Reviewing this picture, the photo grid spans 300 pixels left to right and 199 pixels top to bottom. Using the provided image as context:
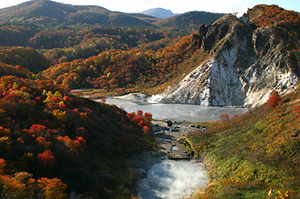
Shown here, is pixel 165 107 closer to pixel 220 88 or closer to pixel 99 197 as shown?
pixel 220 88

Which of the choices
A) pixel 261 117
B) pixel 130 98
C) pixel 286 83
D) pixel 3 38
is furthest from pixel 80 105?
pixel 3 38

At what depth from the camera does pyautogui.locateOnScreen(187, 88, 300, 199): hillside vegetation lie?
953 inches

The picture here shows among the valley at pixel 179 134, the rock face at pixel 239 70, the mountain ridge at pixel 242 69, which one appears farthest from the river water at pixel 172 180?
the mountain ridge at pixel 242 69

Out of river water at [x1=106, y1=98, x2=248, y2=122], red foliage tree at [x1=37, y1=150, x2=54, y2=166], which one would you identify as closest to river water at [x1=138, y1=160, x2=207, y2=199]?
red foliage tree at [x1=37, y1=150, x2=54, y2=166]

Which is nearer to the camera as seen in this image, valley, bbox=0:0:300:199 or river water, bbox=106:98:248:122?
valley, bbox=0:0:300:199

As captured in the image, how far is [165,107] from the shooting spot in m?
82.1

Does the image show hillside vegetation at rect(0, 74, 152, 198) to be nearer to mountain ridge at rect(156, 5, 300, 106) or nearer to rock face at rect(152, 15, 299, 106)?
rock face at rect(152, 15, 299, 106)

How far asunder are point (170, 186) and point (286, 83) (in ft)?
210

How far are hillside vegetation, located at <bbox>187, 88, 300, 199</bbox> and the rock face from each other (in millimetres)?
39140

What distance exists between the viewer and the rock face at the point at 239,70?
76.6 meters

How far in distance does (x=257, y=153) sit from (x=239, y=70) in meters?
64.4

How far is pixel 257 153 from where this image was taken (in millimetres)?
29703

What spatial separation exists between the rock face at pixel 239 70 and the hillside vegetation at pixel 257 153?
39140mm

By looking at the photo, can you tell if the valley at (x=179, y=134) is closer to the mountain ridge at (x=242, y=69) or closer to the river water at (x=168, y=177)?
the river water at (x=168, y=177)
